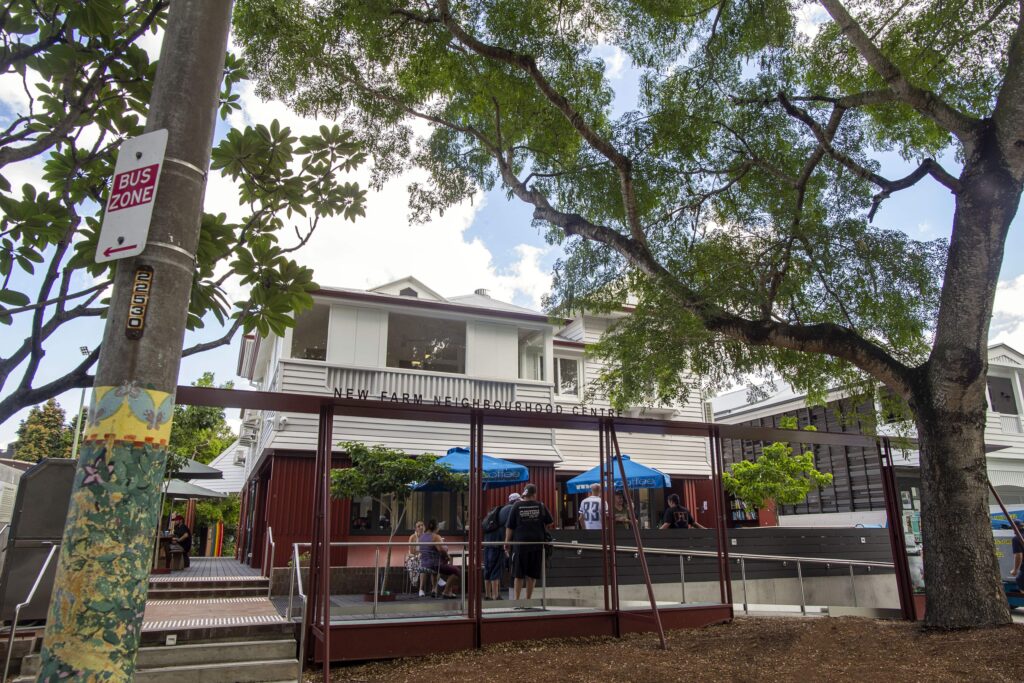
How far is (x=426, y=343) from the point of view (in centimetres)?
2033

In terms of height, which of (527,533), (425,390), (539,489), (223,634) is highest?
(425,390)

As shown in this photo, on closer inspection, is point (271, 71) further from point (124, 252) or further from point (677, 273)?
point (124, 252)

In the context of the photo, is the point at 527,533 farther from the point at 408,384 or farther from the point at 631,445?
the point at 631,445

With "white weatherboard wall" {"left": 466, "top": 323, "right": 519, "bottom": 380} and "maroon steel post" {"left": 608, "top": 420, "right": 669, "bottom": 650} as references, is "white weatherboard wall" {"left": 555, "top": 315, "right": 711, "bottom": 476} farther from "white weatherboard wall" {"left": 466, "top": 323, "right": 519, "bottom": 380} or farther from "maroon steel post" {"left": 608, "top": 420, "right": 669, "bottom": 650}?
"maroon steel post" {"left": 608, "top": 420, "right": 669, "bottom": 650}

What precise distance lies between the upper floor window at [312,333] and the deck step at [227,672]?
34.5 ft

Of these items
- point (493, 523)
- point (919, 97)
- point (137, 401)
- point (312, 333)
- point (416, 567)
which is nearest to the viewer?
point (137, 401)

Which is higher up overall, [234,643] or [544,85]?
[544,85]

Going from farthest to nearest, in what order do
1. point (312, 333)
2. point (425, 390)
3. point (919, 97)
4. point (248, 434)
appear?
point (248, 434)
point (312, 333)
point (425, 390)
point (919, 97)

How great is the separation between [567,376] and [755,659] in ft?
50.7

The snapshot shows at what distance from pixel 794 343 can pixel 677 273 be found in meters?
2.66

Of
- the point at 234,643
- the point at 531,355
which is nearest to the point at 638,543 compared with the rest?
the point at 234,643

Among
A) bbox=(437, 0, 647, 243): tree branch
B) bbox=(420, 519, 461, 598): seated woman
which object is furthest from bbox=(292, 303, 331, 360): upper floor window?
bbox=(437, 0, 647, 243): tree branch

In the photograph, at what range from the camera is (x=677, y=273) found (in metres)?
11.3

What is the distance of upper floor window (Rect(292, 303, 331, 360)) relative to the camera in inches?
696
